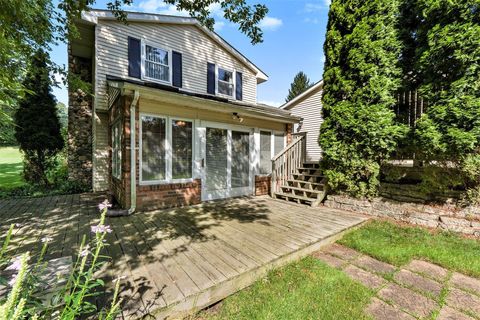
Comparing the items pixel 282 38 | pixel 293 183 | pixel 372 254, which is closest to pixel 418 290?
pixel 372 254

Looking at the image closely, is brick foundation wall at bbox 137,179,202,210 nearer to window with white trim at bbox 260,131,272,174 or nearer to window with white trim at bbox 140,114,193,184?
window with white trim at bbox 140,114,193,184

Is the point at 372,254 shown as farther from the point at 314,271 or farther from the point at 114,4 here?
the point at 114,4

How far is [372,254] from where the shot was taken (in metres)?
3.31

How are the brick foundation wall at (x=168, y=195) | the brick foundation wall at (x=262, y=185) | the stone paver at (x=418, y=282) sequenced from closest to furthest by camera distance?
the stone paver at (x=418, y=282) → the brick foundation wall at (x=168, y=195) → the brick foundation wall at (x=262, y=185)

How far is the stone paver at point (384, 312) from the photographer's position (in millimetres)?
2102

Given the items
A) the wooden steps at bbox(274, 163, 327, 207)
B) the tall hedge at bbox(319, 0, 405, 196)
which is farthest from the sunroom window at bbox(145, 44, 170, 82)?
the wooden steps at bbox(274, 163, 327, 207)

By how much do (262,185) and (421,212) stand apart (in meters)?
4.10

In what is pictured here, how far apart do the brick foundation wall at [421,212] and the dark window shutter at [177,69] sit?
6.58 metres

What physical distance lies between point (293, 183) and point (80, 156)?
778 centimetres

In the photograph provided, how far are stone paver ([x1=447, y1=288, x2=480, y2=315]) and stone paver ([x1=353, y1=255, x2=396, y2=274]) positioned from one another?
592mm

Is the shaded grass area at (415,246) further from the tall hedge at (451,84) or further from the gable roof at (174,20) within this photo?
the gable roof at (174,20)

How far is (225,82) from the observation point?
9797 mm

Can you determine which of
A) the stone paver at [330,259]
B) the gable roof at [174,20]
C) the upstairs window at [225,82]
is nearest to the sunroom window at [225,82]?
the upstairs window at [225,82]

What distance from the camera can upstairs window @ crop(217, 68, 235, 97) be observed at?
9.63 metres
